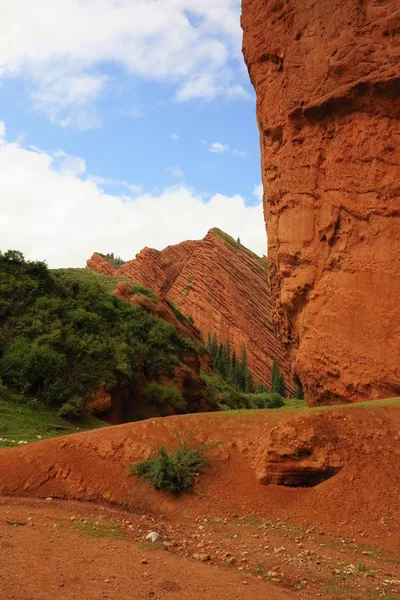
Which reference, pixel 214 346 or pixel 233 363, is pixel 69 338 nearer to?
pixel 233 363

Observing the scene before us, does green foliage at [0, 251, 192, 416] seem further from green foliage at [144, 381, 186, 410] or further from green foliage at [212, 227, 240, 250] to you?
green foliage at [212, 227, 240, 250]

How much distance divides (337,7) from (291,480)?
11.5 m

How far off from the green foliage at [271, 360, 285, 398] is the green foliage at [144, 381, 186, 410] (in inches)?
1355

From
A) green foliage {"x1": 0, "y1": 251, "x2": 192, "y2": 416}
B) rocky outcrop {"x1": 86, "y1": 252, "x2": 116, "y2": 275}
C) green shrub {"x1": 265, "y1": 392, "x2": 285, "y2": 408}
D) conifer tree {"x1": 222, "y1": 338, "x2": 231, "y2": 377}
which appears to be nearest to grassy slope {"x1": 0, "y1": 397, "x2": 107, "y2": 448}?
green foliage {"x1": 0, "y1": 251, "x2": 192, "y2": 416}

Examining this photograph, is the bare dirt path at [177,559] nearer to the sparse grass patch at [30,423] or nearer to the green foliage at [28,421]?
the sparse grass patch at [30,423]

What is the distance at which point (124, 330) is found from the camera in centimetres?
A: 2548

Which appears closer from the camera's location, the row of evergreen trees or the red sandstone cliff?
the row of evergreen trees

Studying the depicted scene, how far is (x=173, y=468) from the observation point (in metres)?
9.27

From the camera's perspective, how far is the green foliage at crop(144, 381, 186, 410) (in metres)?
23.2

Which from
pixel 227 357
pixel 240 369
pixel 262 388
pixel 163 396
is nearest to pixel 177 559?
pixel 163 396

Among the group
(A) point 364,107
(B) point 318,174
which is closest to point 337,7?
(A) point 364,107

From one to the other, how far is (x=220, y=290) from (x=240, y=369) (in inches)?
517

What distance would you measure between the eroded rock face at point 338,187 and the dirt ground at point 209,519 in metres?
3.09

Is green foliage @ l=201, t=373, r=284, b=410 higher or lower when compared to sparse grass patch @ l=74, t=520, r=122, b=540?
higher
